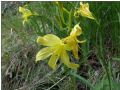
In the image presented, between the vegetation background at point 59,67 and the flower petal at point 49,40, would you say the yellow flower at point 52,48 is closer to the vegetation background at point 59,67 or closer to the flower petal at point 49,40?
the flower petal at point 49,40

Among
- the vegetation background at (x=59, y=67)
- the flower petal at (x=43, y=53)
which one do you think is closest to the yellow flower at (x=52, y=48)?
the flower petal at (x=43, y=53)

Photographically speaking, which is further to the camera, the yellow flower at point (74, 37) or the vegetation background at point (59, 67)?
the vegetation background at point (59, 67)

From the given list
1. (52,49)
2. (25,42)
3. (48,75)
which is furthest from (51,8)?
(52,49)

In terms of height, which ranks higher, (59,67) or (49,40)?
(49,40)

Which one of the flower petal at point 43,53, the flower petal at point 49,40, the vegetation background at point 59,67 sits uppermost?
the flower petal at point 49,40

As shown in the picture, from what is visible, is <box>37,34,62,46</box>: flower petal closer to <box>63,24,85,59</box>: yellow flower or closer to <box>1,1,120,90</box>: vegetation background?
<box>63,24,85,59</box>: yellow flower

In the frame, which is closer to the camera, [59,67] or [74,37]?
[74,37]

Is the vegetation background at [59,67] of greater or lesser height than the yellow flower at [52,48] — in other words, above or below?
below

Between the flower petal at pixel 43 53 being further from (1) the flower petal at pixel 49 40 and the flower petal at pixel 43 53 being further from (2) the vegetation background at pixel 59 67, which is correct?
(2) the vegetation background at pixel 59 67

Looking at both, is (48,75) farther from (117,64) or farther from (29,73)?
(117,64)

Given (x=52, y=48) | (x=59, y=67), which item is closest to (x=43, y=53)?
(x=52, y=48)

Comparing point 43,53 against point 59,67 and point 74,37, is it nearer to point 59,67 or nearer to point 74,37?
point 74,37
